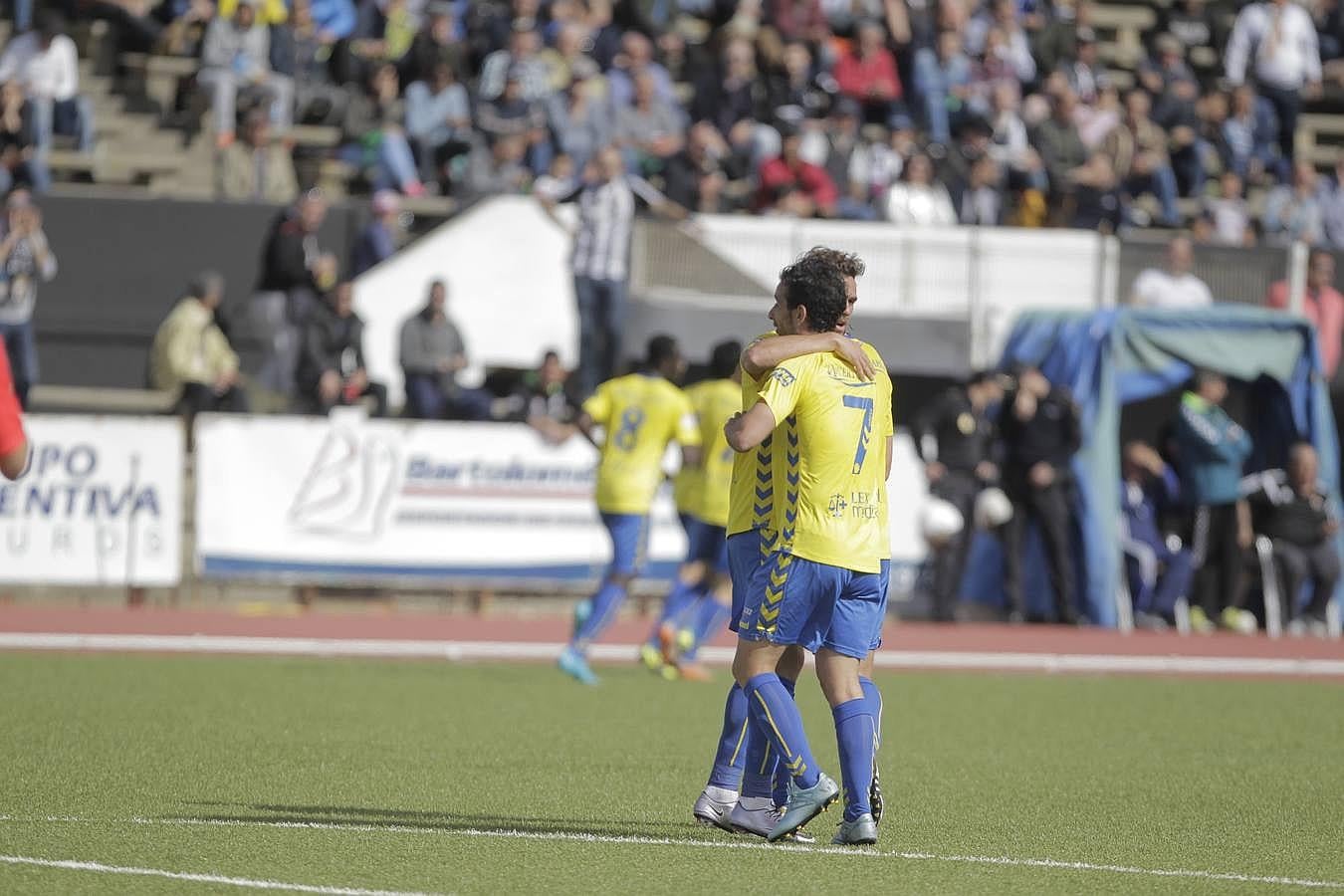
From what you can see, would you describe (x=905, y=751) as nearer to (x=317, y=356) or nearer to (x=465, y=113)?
(x=317, y=356)

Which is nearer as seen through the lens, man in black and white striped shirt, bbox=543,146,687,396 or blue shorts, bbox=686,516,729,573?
blue shorts, bbox=686,516,729,573

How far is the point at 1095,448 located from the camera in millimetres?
20953

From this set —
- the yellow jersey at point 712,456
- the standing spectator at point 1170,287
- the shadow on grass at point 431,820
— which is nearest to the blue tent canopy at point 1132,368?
the standing spectator at point 1170,287

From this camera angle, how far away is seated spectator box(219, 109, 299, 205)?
71.8ft

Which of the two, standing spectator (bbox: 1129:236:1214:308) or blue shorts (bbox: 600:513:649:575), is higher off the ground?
standing spectator (bbox: 1129:236:1214:308)

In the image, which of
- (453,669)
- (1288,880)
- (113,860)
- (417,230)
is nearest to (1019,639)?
(453,669)

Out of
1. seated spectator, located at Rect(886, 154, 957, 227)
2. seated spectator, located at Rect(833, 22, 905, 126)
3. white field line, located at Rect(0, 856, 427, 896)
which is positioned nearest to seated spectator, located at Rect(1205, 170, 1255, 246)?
seated spectator, located at Rect(886, 154, 957, 227)

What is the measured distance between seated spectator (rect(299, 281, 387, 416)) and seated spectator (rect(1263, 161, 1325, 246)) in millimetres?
10530

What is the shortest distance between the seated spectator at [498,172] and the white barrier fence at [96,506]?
4.72 m

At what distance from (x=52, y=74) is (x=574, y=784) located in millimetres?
14705

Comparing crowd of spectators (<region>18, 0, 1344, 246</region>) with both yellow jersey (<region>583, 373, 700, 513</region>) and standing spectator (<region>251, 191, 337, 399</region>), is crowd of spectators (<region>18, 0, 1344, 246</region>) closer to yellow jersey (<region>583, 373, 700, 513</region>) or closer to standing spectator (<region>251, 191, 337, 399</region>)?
standing spectator (<region>251, 191, 337, 399</region>)

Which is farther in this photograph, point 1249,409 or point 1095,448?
point 1249,409

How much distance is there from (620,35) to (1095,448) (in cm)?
753

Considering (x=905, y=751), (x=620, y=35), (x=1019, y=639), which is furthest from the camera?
(x=620, y=35)
